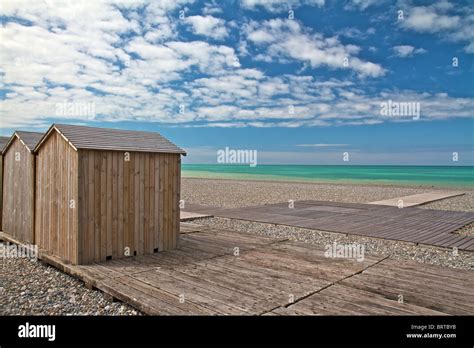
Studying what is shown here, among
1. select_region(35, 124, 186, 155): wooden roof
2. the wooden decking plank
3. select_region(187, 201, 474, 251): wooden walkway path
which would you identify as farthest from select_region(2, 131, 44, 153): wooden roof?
the wooden decking plank

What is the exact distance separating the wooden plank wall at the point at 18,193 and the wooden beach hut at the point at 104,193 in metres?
0.40

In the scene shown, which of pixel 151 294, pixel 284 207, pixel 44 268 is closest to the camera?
pixel 151 294

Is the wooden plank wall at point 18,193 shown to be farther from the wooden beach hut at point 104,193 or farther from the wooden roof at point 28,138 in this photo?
the wooden beach hut at point 104,193

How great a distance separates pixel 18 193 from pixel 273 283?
6.21 meters

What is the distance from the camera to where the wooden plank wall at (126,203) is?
5824 millimetres

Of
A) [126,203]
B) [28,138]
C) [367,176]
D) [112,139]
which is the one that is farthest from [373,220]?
[367,176]

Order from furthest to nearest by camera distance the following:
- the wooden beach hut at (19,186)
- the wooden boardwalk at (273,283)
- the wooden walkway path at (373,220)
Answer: the wooden walkway path at (373,220) → the wooden beach hut at (19,186) → the wooden boardwalk at (273,283)

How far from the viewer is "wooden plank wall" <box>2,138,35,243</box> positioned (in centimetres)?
729

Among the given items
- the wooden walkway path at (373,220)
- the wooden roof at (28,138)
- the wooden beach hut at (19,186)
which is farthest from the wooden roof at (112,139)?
the wooden walkway path at (373,220)

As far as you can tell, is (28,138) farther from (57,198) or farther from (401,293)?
(401,293)
